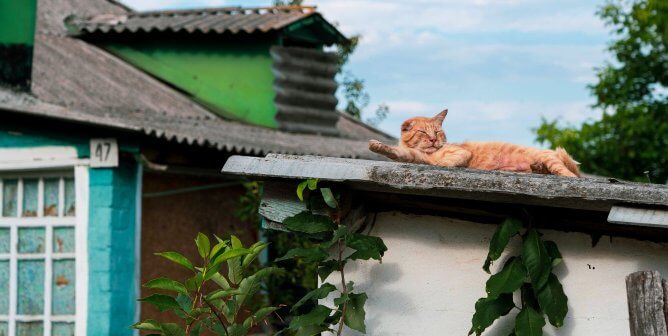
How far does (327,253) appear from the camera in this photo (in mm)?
4297

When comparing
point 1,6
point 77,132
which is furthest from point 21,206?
point 1,6

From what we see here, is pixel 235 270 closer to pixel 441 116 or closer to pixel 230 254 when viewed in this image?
pixel 230 254

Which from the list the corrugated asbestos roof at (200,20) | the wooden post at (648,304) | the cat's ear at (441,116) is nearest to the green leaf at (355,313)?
the wooden post at (648,304)

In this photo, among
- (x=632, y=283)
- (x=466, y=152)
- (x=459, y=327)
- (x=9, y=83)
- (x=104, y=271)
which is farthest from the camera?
A: (x=9, y=83)

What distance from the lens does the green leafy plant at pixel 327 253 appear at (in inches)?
165

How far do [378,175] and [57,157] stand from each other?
20.8 ft

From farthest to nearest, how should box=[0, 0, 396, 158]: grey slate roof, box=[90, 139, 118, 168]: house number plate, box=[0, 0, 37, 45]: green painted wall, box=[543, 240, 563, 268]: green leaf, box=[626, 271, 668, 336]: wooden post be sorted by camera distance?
1. box=[0, 0, 37, 45]: green painted wall
2. box=[0, 0, 396, 158]: grey slate roof
3. box=[90, 139, 118, 168]: house number plate
4. box=[543, 240, 563, 268]: green leaf
5. box=[626, 271, 668, 336]: wooden post

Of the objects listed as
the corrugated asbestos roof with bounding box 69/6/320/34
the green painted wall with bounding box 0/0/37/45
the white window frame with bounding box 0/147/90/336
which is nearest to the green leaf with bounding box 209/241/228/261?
the white window frame with bounding box 0/147/90/336

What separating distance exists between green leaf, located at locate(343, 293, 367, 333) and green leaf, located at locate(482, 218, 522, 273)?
53 centimetres

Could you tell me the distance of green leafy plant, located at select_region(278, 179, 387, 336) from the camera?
4.20 metres

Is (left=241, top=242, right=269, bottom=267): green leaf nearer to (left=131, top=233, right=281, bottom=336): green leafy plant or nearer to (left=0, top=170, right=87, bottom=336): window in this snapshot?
(left=131, top=233, right=281, bottom=336): green leafy plant

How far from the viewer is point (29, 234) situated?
33.1ft

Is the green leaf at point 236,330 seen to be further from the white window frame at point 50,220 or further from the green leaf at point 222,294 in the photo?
the white window frame at point 50,220

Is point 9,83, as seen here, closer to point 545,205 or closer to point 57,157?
point 57,157
